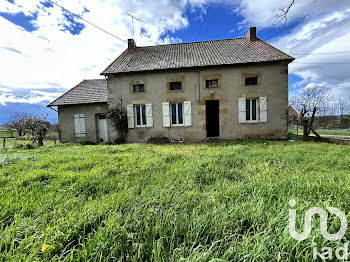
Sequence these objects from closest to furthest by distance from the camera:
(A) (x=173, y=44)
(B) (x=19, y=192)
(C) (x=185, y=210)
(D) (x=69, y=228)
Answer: (D) (x=69, y=228) < (C) (x=185, y=210) < (B) (x=19, y=192) < (A) (x=173, y=44)

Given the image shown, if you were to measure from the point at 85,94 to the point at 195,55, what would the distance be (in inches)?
348

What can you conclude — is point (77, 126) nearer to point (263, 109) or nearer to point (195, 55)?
point (195, 55)

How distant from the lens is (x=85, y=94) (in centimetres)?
1147

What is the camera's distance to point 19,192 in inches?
94.0

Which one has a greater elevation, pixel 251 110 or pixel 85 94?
pixel 85 94

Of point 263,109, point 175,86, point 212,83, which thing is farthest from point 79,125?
point 263,109

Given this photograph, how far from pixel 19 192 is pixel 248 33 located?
45.9ft

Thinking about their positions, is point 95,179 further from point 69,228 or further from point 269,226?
point 269,226

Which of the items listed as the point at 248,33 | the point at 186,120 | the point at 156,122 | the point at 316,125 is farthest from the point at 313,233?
the point at 316,125

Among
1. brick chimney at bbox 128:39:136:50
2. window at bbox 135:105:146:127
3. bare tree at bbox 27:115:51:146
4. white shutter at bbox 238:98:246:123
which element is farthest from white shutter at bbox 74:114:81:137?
white shutter at bbox 238:98:246:123

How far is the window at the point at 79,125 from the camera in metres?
10.9

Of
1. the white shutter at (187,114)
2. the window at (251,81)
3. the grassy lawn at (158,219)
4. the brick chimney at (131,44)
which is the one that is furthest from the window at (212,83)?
the grassy lawn at (158,219)

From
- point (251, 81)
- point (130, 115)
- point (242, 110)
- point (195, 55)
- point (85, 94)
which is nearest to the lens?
point (242, 110)

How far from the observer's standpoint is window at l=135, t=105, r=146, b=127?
9.48 meters
